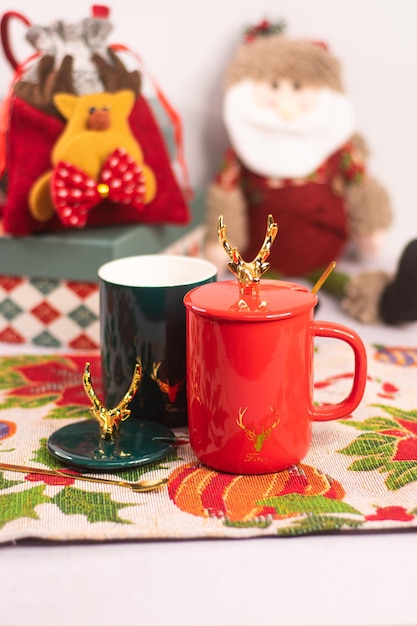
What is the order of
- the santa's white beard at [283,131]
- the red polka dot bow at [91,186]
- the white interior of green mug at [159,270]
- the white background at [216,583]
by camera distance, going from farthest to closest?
the santa's white beard at [283,131] → the red polka dot bow at [91,186] → the white interior of green mug at [159,270] → the white background at [216,583]

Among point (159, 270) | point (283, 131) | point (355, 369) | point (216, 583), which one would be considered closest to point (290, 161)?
point (283, 131)

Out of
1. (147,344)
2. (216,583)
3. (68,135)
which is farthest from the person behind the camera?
(68,135)

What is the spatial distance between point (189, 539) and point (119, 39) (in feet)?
2.54

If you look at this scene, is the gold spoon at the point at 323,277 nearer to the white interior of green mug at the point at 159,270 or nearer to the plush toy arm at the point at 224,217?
the white interior of green mug at the point at 159,270

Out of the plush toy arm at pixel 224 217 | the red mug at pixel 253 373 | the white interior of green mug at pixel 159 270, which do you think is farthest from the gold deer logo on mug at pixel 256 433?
the plush toy arm at pixel 224 217

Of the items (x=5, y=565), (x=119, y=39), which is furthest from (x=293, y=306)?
(x=119, y=39)

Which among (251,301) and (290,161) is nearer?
(251,301)

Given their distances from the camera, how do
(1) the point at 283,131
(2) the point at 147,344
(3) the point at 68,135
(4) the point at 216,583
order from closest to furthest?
(4) the point at 216,583
(2) the point at 147,344
(3) the point at 68,135
(1) the point at 283,131

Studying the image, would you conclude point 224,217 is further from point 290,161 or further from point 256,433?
point 256,433

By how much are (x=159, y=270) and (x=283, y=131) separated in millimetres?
400

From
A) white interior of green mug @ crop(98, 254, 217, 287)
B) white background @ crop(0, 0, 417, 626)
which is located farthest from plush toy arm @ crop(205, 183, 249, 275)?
white background @ crop(0, 0, 417, 626)

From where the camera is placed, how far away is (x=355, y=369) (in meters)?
0.52

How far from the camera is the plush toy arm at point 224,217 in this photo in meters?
1.00

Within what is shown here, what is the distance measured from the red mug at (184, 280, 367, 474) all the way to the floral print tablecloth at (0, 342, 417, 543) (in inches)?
0.8
